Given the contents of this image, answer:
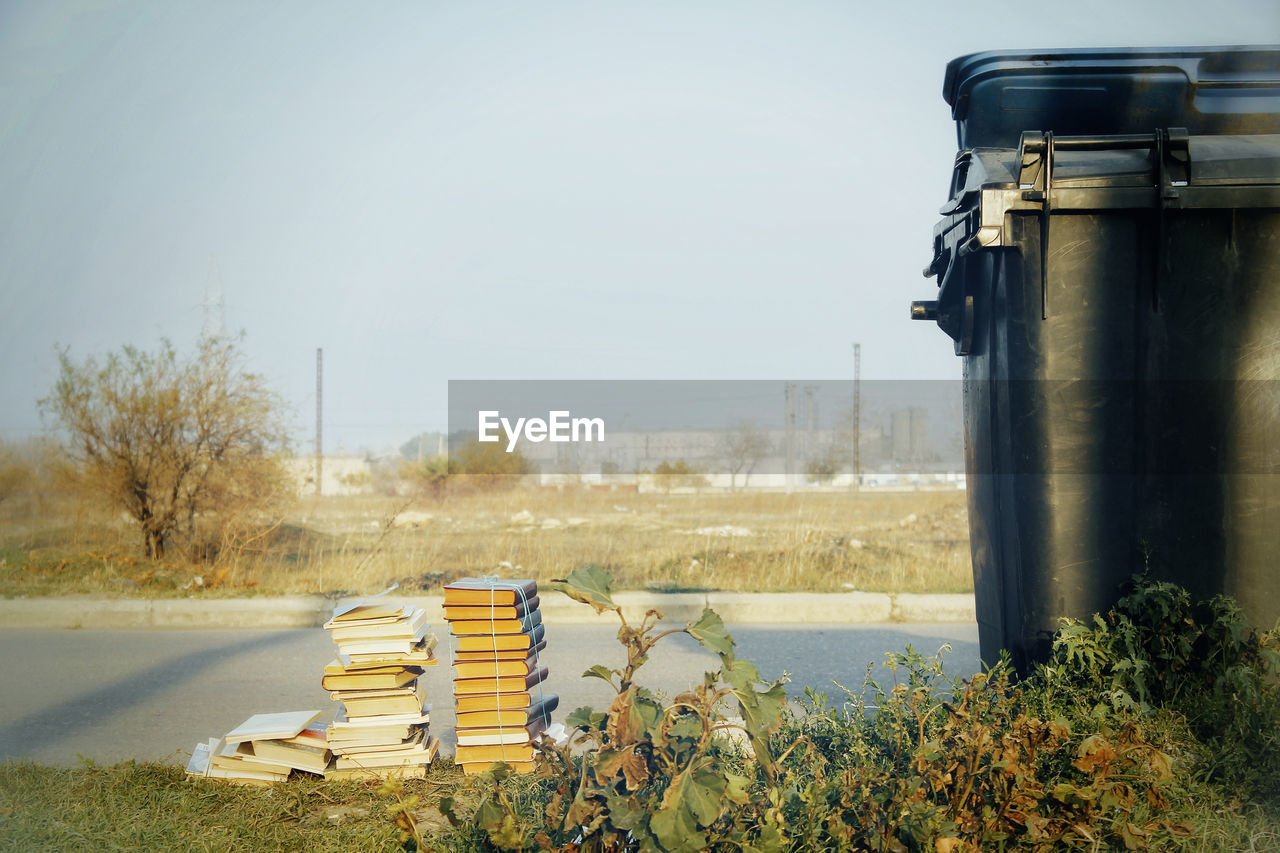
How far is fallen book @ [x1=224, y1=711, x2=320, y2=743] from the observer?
148 inches

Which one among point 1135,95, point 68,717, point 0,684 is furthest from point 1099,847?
point 0,684

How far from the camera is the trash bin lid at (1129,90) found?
14.2ft

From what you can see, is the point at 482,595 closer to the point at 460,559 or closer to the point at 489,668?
the point at 489,668

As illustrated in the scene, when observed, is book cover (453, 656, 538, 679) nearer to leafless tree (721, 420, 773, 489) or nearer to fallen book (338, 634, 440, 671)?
fallen book (338, 634, 440, 671)

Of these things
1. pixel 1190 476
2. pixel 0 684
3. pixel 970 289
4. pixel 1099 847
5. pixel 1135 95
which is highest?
pixel 1135 95

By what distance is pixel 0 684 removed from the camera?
644 cm

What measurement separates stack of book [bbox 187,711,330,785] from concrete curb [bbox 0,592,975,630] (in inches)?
177

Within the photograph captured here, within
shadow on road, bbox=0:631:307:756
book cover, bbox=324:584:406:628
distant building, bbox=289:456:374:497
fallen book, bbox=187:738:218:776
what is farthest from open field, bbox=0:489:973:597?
book cover, bbox=324:584:406:628

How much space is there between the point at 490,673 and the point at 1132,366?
3096 mm

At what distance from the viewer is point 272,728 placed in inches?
151

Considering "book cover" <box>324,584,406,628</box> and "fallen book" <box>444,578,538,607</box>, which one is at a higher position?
"fallen book" <box>444,578,538,607</box>

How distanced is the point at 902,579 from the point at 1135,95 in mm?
6699

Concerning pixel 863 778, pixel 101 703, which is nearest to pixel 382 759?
pixel 863 778

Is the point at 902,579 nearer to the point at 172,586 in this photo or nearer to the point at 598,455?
the point at 172,586
